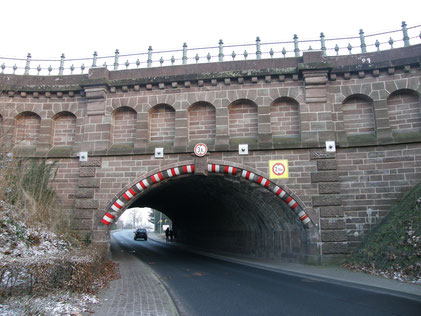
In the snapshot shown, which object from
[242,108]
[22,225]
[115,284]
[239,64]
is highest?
[239,64]

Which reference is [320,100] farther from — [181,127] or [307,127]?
[181,127]

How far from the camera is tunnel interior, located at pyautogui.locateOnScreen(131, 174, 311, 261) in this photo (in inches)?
565

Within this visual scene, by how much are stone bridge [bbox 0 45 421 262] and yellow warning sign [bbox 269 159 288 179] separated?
4cm

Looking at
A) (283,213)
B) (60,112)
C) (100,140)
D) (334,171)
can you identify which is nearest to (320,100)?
(334,171)

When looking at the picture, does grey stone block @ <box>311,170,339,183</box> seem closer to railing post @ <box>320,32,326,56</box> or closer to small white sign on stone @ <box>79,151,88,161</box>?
railing post @ <box>320,32,326,56</box>

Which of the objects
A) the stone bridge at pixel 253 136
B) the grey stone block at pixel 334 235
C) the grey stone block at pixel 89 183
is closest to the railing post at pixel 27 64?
the stone bridge at pixel 253 136

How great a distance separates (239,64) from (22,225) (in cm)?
1037

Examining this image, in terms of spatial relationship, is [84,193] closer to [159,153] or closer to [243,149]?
[159,153]

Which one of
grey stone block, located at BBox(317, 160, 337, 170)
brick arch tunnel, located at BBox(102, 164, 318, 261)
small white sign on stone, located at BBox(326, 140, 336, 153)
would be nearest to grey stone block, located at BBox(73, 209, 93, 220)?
brick arch tunnel, located at BBox(102, 164, 318, 261)

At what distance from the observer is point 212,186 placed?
16672 mm

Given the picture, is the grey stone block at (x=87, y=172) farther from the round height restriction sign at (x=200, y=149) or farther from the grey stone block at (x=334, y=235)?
the grey stone block at (x=334, y=235)

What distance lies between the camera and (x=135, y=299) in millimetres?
7039

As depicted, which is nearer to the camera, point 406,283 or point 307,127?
point 406,283

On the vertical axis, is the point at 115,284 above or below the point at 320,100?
below
